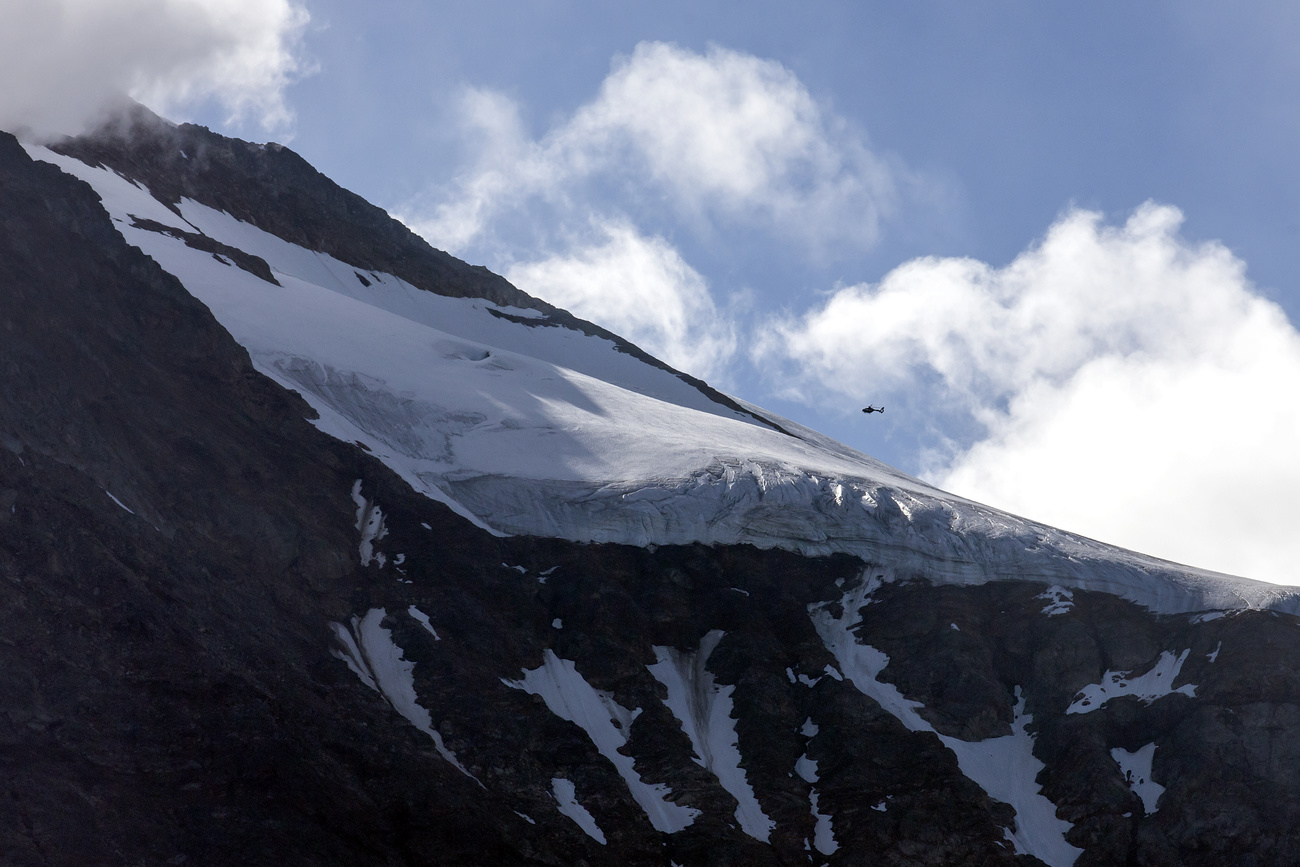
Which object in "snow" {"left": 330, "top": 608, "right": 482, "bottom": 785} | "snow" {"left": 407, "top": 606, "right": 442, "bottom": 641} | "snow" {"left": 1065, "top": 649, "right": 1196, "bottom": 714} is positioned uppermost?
"snow" {"left": 1065, "top": 649, "right": 1196, "bottom": 714}

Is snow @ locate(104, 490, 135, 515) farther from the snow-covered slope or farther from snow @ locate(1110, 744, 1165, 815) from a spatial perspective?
snow @ locate(1110, 744, 1165, 815)

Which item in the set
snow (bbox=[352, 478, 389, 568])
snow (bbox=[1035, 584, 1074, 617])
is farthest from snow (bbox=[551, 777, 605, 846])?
snow (bbox=[1035, 584, 1074, 617])

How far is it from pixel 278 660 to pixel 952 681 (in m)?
28.1

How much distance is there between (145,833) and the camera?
2897cm

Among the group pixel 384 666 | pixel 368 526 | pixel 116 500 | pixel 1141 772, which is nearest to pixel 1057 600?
pixel 1141 772

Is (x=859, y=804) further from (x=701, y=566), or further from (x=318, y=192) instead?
(x=318, y=192)

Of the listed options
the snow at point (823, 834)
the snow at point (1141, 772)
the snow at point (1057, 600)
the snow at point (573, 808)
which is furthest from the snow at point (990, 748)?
the snow at point (573, 808)

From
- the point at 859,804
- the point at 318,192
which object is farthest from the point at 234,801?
the point at 318,192

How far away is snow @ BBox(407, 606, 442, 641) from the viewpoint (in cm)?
4456

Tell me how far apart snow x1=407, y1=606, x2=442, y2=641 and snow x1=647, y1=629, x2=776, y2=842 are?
9497mm

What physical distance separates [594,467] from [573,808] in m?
21.1

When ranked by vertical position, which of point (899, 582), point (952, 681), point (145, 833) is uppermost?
point (899, 582)

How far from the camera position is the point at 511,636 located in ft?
153

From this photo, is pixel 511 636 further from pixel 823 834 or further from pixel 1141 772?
pixel 1141 772
